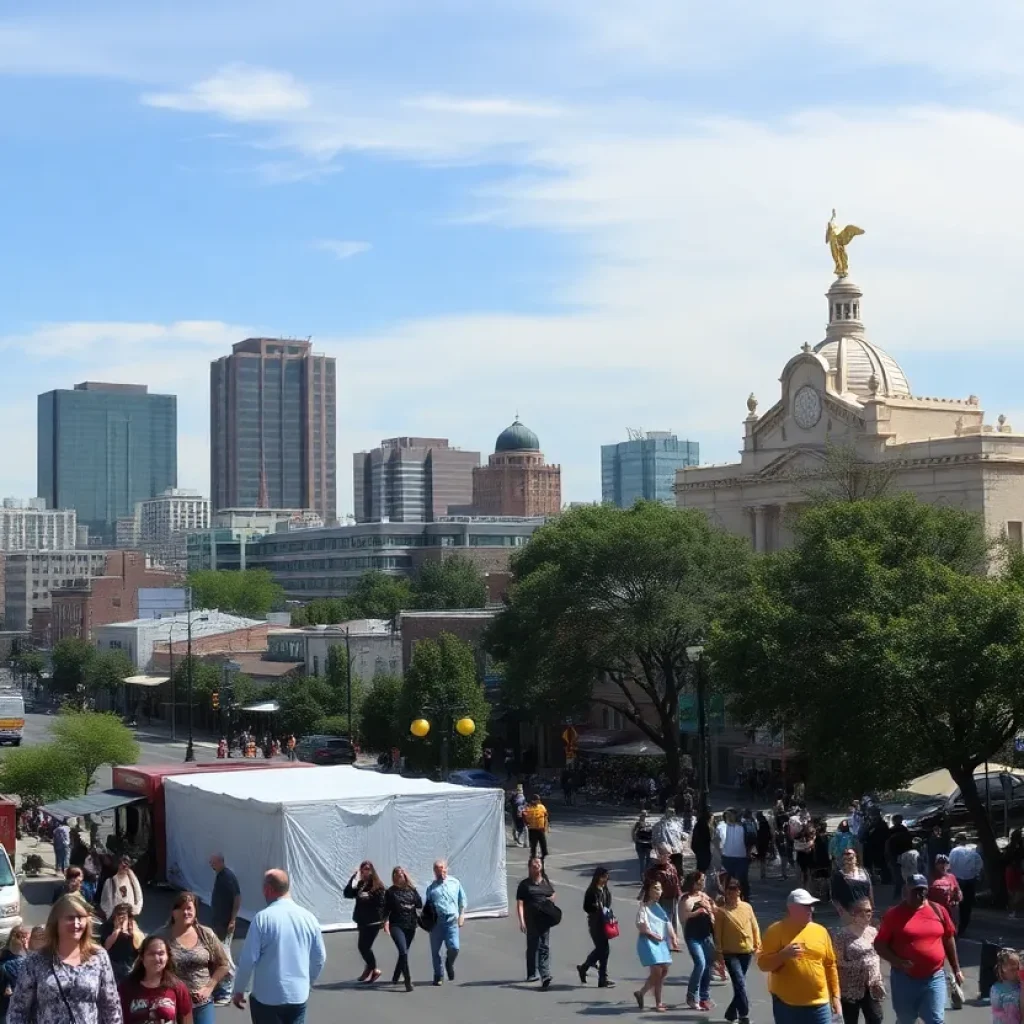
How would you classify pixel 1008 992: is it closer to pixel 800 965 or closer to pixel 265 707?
pixel 800 965

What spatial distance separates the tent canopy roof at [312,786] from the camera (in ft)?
81.4

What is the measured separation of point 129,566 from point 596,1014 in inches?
5672

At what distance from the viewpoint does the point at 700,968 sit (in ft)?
59.0

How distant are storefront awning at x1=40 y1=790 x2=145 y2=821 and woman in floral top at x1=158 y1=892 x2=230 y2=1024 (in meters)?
16.4

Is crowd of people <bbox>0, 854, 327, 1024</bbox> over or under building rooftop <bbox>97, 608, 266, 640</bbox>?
over

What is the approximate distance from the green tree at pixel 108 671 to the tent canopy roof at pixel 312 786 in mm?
75710

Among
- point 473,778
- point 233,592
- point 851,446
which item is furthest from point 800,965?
point 233,592

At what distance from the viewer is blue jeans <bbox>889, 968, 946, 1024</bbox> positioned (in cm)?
1405

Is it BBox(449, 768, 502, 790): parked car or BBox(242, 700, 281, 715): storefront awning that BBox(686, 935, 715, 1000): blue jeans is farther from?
BBox(242, 700, 281, 715): storefront awning

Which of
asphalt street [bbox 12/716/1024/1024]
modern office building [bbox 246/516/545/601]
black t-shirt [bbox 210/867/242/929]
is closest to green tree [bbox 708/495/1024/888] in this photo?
asphalt street [bbox 12/716/1024/1024]

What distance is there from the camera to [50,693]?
11794 centimetres

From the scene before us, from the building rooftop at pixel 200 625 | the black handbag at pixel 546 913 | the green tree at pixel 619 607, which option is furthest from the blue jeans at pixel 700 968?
the building rooftop at pixel 200 625

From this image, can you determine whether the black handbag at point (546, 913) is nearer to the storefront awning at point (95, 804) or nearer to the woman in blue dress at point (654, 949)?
the woman in blue dress at point (654, 949)

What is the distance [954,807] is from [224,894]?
21995 millimetres
